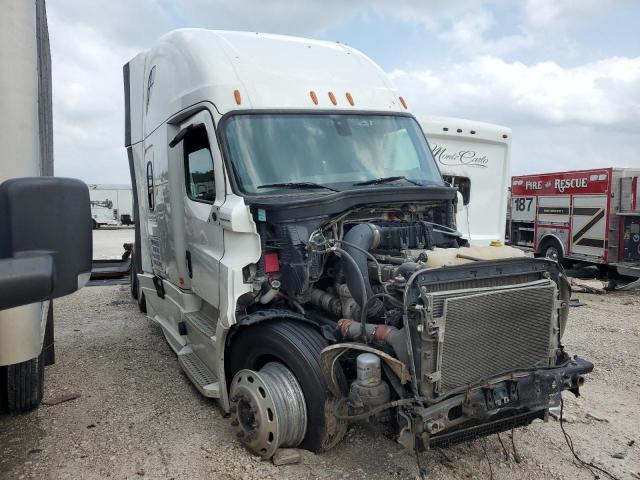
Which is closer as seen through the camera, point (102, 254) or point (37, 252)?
point (37, 252)

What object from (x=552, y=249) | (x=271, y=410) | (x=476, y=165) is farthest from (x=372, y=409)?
(x=552, y=249)

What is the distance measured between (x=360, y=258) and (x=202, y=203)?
1.64 metres

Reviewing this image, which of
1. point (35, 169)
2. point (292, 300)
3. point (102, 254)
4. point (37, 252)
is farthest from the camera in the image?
point (102, 254)

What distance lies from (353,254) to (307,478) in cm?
150

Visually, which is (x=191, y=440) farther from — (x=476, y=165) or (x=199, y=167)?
(x=476, y=165)

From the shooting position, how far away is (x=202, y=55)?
457 centimetres

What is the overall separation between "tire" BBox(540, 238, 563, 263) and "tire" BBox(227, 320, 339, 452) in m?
11.8


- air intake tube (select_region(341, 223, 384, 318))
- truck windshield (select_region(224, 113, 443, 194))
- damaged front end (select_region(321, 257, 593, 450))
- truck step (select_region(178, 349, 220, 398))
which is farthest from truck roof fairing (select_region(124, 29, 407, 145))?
truck step (select_region(178, 349, 220, 398))

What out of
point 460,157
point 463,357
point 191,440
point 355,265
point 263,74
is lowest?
point 191,440

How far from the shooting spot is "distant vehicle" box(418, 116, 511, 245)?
8.95 m

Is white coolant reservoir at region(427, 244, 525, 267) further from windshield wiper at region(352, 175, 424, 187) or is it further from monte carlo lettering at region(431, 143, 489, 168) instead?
monte carlo lettering at region(431, 143, 489, 168)

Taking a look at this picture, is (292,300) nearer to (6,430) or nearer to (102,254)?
(6,430)

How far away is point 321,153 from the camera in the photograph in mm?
4387

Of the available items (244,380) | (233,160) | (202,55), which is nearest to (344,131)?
(233,160)
